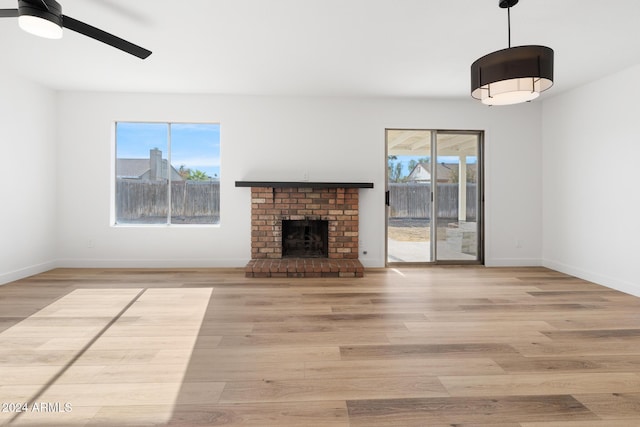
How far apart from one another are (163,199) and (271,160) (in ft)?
5.73

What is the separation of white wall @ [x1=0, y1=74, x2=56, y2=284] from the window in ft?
2.71

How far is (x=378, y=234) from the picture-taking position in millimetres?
5027

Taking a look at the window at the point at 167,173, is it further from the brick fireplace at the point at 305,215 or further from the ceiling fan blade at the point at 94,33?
the ceiling fan blade at the point at 94,33

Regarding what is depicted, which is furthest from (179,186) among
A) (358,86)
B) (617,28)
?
(617,28)

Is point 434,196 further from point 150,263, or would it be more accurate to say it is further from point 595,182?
point 150,263

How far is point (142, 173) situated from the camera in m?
5.06

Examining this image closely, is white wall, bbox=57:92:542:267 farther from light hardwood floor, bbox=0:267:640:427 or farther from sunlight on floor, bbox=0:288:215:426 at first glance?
sunlight on floor, bbox=0:288:215:426

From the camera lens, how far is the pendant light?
2090 mm

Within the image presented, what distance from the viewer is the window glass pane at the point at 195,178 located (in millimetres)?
5078

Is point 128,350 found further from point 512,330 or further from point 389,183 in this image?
point 389,183

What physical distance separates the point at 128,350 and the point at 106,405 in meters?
0.63

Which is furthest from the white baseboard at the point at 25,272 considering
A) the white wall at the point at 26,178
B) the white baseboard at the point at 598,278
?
the white baseboard at the point at 598,278

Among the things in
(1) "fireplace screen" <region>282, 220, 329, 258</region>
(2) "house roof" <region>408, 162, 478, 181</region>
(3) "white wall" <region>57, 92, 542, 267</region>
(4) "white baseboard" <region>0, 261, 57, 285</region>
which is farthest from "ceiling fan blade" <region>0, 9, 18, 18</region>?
(2) "house roof" <region>408, 162, 478, 181</region>

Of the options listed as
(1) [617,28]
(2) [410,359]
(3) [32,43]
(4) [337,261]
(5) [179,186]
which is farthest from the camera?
(5) [179,186]
